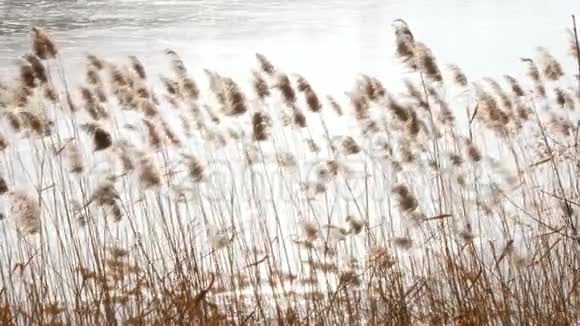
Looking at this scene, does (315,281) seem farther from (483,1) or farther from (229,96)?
(483,1)

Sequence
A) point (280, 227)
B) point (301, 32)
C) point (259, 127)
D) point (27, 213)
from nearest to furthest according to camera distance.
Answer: point (27, 213) → point (259, 127) → point (280, 227) → point (301, 32)

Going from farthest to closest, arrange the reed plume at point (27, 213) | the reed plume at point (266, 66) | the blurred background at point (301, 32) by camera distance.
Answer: the blurred background at point (301, 32), the reed plume at point (266, 66), the reed plume at point (27, 213)

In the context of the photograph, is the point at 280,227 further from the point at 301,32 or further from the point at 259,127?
the point at 301,32

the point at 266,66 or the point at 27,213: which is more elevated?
the point at 266,66

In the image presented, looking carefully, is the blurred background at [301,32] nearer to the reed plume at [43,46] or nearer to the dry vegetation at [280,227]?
the dry vegetation at [280,227]

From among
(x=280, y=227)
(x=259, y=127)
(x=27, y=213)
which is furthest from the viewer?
(x=280, y=227)

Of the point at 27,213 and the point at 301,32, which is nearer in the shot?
the point at 27,213

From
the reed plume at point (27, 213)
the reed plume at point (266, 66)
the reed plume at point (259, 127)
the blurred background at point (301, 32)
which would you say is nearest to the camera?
the reed plume at point (27, 213)

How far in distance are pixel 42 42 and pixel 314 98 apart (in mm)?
1187

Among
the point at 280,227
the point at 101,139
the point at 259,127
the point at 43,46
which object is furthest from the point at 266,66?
the point at 101,139

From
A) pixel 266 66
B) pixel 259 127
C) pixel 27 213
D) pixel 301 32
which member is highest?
pixel 301 32

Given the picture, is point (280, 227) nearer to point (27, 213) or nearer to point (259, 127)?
point (259, 127)

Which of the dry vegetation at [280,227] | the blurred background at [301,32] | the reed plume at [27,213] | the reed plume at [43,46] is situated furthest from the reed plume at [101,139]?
the blurred background at [301,32]

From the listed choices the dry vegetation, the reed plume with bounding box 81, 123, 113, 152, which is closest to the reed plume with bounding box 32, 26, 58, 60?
the dry vegetation
